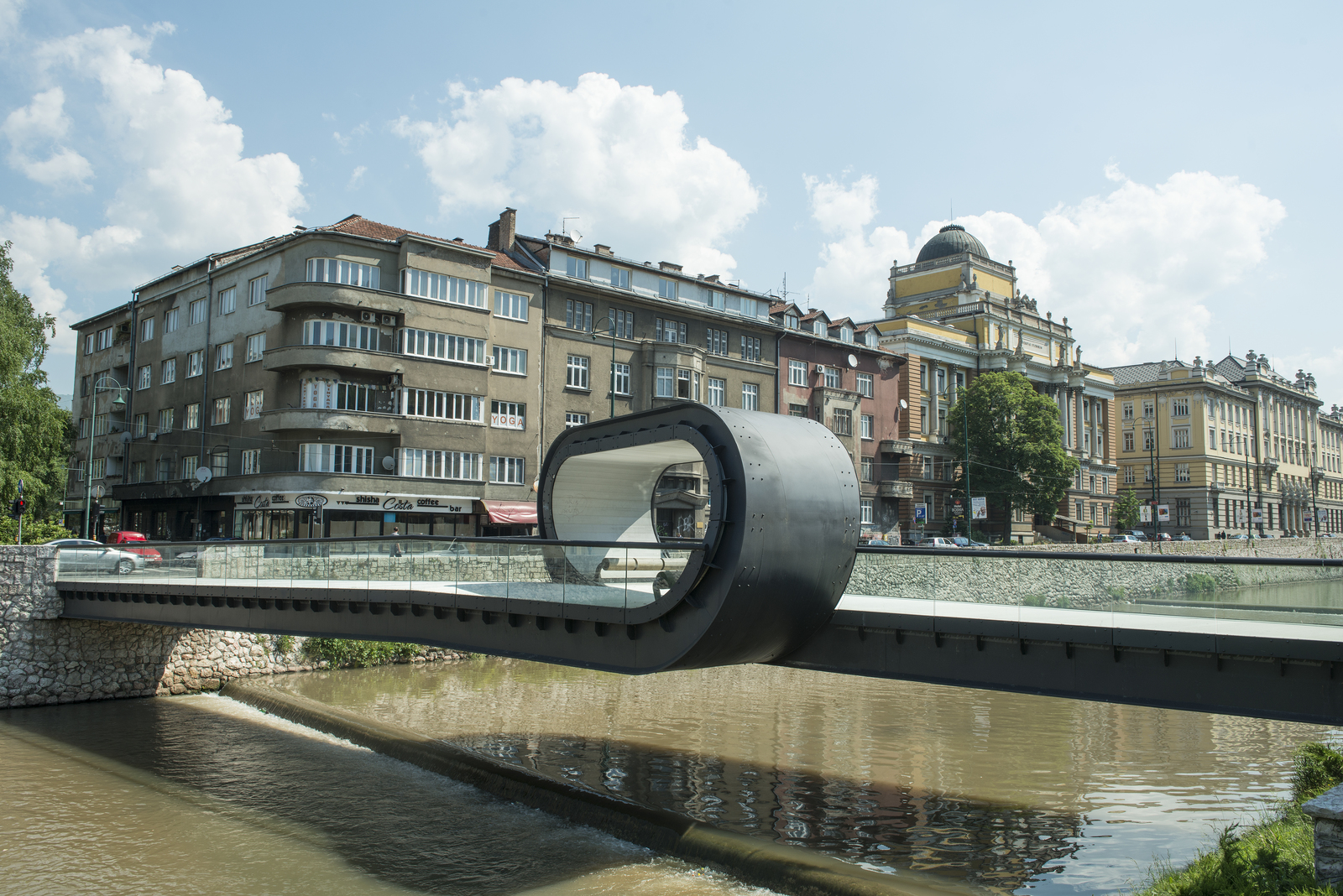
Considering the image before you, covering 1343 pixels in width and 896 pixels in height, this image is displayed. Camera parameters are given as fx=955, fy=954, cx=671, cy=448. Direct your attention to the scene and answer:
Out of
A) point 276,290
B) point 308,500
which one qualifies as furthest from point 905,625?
point 276,290

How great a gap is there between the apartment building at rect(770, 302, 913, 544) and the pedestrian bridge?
46408 mm

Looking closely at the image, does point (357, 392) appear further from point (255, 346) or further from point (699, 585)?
point (699, 585)

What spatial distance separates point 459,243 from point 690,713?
101 ft

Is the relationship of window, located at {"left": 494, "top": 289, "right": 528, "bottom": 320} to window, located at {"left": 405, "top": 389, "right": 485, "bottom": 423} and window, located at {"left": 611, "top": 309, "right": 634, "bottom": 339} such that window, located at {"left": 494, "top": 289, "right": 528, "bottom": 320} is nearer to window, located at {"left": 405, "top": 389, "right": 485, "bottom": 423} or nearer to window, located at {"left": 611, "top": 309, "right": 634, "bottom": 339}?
window, located at {"left": 405, "top": 389, "right": 485, "bottom": 423}

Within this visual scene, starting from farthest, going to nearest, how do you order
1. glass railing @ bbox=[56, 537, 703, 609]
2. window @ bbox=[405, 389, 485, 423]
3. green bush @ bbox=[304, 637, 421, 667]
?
window @ bbox=[405, 389, 485, 423] < green bush @ bbox=[304, 637, 421, 667] < glass railing @ bbox=[56, 537, 703, 609]

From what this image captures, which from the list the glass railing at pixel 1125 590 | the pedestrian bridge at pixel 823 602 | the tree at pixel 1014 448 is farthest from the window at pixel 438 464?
the tree at pixel 1014 448

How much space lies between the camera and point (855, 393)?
66688mm

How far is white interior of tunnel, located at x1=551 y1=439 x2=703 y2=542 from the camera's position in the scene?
20.2 metres

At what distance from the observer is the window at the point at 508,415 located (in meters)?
48.4

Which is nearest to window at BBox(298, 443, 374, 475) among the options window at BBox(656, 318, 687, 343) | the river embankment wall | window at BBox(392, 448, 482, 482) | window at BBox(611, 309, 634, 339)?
window at BBox(392, 448, 482, 482)

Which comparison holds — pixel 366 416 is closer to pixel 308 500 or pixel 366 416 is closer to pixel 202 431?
pixel 308 500

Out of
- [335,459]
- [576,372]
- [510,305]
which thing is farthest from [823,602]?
[576,372]

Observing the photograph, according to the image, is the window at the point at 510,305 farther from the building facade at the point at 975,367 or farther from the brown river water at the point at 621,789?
the building facade at the point at 975,367

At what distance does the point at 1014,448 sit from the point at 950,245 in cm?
2517
